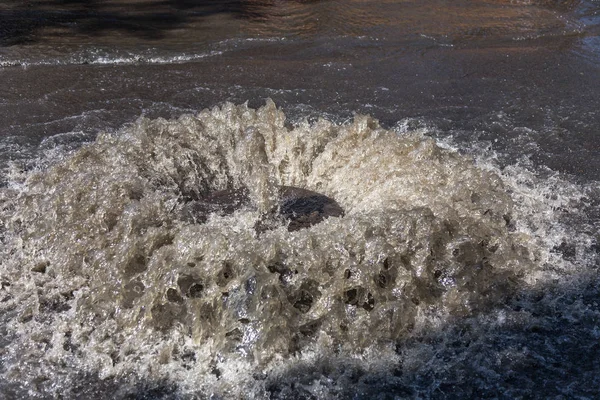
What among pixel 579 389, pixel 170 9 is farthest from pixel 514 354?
pixel 170 9

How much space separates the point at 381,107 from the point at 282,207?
2220 mm

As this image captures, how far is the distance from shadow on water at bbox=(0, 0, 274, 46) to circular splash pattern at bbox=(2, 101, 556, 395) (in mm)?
4113

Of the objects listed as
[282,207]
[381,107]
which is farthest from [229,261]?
[381,107]

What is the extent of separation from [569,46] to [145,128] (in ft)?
19.6

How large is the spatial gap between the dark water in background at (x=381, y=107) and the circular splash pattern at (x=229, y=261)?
0.14 feet

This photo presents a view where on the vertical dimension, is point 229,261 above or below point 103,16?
below

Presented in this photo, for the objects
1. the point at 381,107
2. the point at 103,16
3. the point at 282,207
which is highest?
the point at 103,16

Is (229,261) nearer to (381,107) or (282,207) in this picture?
(282,207)

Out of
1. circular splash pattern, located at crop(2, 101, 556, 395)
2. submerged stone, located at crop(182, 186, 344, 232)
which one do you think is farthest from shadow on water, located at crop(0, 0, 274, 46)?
submerged stone, located at crop(182, 186, 344, 232)

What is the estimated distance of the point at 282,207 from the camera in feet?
14.5

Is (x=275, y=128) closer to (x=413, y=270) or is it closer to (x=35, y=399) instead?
(x=413, y=270)

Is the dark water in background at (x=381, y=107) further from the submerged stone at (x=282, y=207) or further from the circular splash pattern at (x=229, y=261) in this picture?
the submerged stone at (x=282, y=207)

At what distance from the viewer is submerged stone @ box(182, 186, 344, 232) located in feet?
13.9

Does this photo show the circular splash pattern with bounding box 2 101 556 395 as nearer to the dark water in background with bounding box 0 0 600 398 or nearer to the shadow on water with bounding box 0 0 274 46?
the dark water in background with bounding box 0 0 600 398
